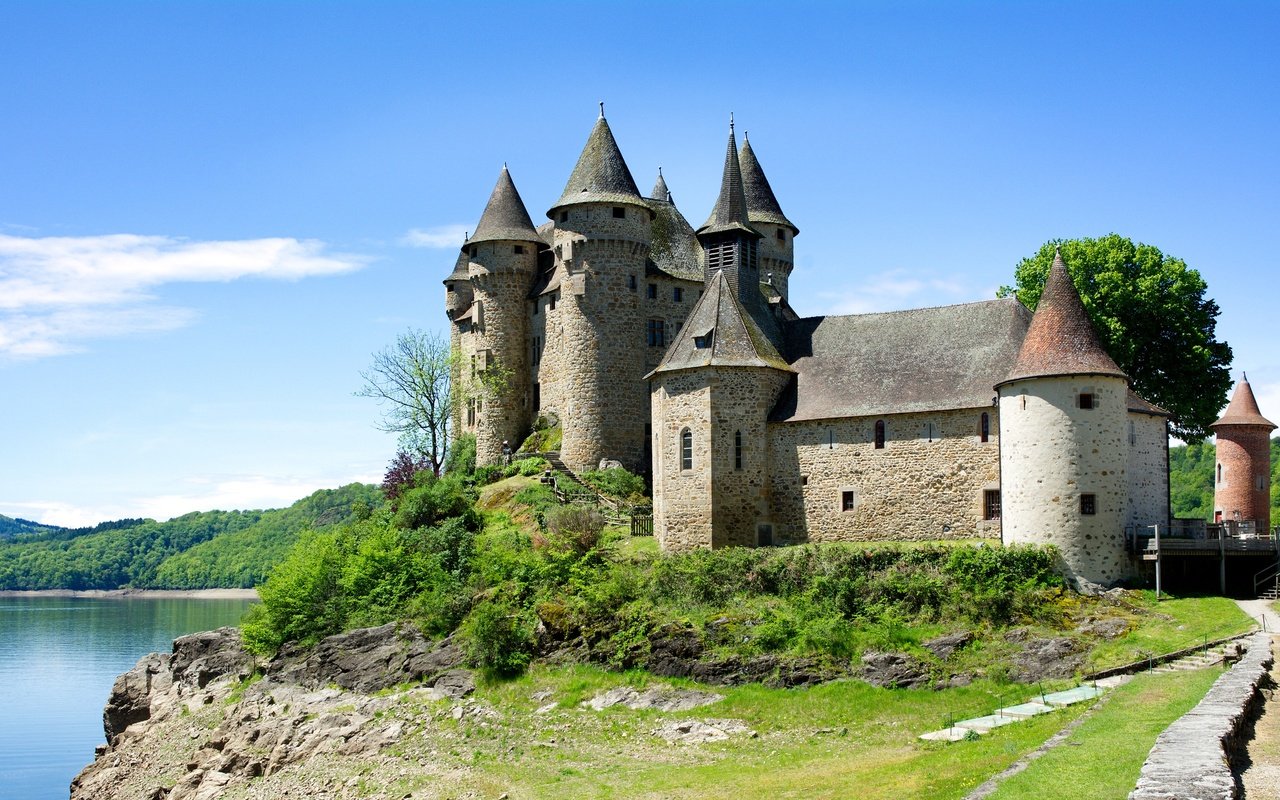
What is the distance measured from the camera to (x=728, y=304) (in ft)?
157

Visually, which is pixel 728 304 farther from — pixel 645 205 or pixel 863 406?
pixel 645 205

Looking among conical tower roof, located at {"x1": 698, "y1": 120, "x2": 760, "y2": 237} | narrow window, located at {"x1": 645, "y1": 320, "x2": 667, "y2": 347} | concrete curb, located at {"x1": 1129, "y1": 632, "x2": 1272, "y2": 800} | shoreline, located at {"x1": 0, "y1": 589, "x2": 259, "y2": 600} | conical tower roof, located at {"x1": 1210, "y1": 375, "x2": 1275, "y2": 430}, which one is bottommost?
shoreline, located at {"x1": 0, "y1": 589, "x2": 259, "y2": 600}

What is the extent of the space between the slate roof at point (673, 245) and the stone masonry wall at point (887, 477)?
15.7m

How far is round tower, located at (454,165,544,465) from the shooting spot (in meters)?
61.7

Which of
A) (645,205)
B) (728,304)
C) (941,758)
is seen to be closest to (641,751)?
(941,758)

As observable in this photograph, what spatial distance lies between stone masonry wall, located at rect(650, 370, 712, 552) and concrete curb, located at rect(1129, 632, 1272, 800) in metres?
21.8

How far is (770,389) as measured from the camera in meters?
47.2

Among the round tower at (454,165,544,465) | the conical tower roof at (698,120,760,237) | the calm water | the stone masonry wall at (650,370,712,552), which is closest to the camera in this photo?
the stone masonry wall at (650,370,712,552)

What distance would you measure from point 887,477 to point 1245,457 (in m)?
19.8

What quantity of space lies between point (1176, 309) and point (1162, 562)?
18846mm

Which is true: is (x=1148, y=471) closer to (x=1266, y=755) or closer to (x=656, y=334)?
(x=1266, y=755)

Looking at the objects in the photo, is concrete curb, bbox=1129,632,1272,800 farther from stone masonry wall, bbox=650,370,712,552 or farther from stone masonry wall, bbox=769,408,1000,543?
stone masonry wall, bbox=650,370,712,552

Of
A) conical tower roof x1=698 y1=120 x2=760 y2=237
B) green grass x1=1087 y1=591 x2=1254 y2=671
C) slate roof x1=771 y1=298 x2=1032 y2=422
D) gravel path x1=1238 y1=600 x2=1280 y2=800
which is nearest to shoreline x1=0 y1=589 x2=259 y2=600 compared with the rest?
conical tower roof x1=698 y1=120 x2=760 y2=237

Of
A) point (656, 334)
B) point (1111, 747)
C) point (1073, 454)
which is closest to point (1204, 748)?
point (1111, 747)
